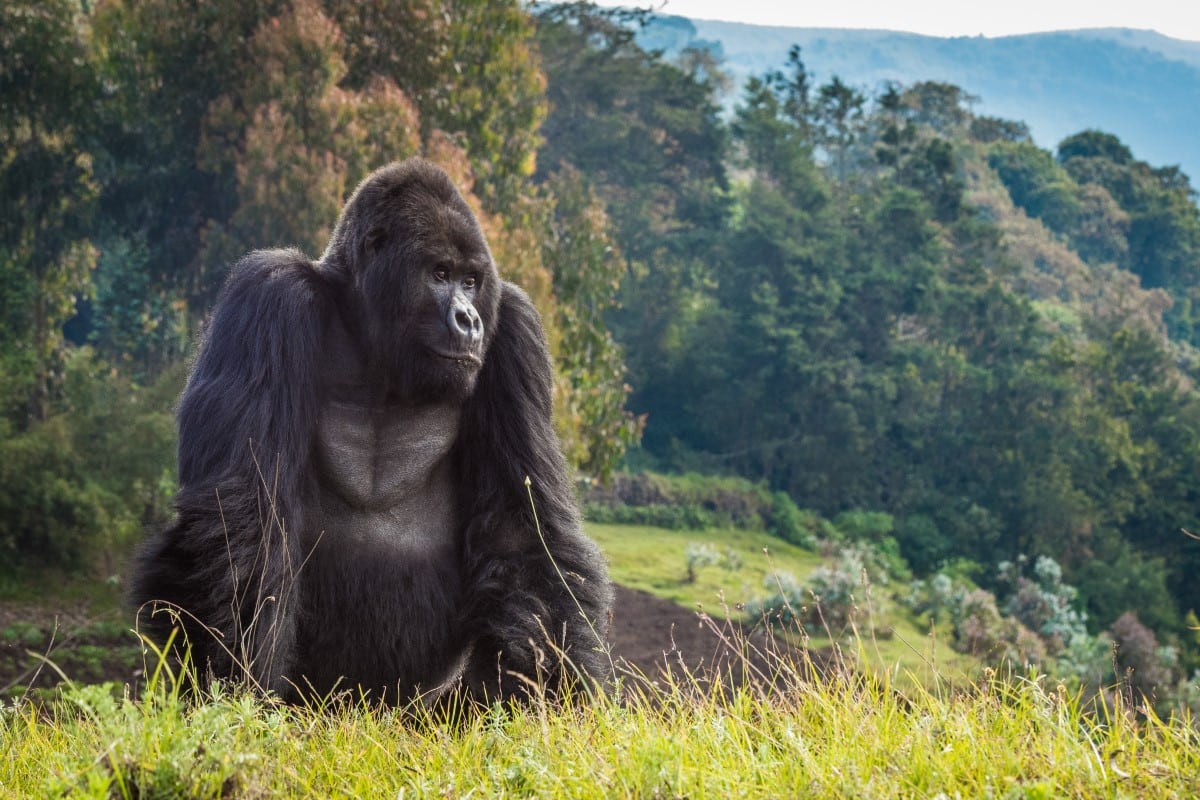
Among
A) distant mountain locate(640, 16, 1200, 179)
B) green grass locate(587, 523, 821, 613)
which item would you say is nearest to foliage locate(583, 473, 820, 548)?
green grass locate(587, 523, 821, 613)

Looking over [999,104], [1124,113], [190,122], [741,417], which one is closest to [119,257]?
[190,122]

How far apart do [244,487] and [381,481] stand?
1.76 feet

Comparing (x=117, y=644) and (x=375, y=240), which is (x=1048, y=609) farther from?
(x=375, y=240)

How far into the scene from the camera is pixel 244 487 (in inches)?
160

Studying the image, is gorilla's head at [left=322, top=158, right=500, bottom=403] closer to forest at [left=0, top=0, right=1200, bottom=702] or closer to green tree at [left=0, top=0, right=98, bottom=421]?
forest at [left=0, top=0, right=1200, bottom=702]

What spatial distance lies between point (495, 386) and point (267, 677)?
125cm

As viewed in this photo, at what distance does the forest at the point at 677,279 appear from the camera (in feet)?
48.3

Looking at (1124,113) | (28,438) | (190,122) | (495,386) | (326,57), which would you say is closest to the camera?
(495,386)

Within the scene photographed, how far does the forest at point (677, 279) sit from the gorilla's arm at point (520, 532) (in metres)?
8.00

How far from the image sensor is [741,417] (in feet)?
106

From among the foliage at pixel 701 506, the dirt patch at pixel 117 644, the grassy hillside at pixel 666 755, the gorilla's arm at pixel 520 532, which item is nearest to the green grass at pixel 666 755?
the grassy hillside at pixel 666 755

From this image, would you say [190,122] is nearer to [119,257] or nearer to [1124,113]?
[119,257]

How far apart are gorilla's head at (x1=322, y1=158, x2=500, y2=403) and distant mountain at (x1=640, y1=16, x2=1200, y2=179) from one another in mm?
142513

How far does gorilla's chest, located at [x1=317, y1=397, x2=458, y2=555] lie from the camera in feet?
14.6
